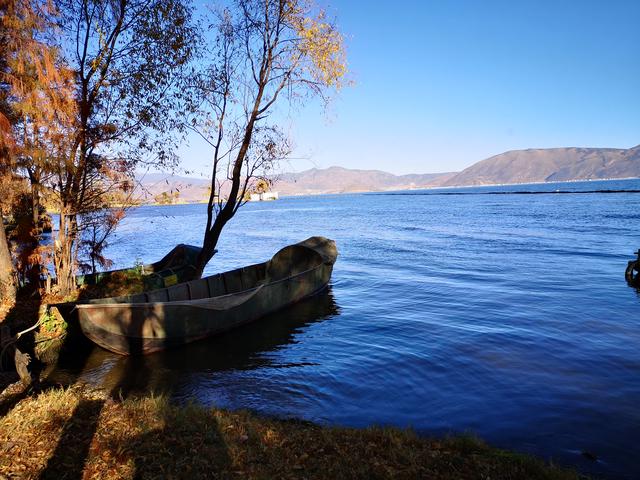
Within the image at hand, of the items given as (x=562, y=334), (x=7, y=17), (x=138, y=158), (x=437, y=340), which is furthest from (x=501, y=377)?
(x=7, y=17)

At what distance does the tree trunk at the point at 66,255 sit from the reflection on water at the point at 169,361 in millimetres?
3554

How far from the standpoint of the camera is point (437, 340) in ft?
42.3

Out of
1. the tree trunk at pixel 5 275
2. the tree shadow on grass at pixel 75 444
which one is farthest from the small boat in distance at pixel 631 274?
the tree trunk at pixel 5 275

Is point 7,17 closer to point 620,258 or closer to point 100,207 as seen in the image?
point 100,207

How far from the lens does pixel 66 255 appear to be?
47.6 ft

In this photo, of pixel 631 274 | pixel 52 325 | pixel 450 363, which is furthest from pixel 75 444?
pixel 631 274

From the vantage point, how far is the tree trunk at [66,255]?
47.0ft

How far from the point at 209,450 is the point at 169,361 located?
6.65m

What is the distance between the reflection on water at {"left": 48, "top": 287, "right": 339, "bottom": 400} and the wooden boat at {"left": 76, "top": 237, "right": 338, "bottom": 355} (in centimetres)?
37

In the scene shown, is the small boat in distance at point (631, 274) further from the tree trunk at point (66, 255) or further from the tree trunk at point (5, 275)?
the tree trunk at point (5, 275)

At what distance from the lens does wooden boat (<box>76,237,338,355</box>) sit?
11039 mm

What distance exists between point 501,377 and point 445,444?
15.1 feet

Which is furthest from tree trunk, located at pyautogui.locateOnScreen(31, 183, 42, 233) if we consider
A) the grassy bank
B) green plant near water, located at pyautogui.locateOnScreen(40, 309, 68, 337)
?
the grassy bank

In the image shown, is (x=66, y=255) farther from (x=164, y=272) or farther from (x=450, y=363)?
(x=450, y=363)
